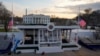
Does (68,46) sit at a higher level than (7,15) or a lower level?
lower

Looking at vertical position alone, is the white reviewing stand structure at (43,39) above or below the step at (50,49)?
above

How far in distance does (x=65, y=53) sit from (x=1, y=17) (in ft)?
116

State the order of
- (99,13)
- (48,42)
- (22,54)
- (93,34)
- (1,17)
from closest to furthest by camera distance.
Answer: (22,54)
(48,42)
(93,34)
(1,17)
(99,13)

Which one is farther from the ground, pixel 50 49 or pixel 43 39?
pixel 43 39

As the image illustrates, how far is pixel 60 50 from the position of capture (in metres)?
24.7

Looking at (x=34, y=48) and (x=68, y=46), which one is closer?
(x=34, y=48)

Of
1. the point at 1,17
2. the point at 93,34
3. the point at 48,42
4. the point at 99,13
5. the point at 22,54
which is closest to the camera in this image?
the point at 22,54

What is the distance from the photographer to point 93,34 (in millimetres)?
36625

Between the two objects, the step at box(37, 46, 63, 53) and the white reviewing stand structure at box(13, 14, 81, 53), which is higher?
the white reviewing stand structure at box(13, 14, 81, 53)

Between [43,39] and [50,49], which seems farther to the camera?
[43,39]

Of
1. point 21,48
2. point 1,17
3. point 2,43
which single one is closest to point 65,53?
point 21,48

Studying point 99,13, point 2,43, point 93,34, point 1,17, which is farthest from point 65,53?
point 99,13

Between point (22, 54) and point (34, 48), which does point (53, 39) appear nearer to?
point (34, 48)

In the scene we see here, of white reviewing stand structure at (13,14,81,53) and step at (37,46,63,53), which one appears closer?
step at (37,46,63,53)
